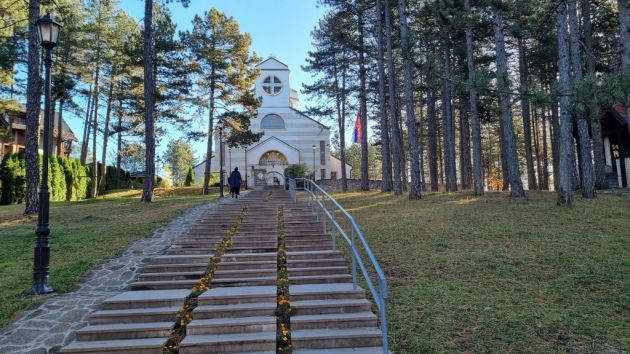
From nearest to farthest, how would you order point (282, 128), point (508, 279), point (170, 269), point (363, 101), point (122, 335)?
1. point (122, 335)
2. point (508, 279)
3. point (170, 269)
4. point (363, 101)
5. point (282, 128)

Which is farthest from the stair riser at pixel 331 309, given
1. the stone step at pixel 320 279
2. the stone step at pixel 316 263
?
the stone step at pixel 316 263

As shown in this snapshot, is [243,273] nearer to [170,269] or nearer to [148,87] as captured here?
[170,269]

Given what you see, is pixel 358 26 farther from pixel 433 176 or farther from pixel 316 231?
pixel 316 231

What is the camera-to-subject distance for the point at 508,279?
6.09 meters

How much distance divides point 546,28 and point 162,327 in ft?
57.5

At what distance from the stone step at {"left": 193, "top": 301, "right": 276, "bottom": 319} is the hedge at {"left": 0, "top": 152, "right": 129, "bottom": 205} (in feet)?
57.2

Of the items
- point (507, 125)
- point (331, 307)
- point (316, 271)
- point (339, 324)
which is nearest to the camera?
point (339, 324)

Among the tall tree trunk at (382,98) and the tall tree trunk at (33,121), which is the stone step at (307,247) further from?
the tall tree trunk at (382,98)

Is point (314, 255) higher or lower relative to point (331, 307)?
higher

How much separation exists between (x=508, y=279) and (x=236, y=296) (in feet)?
13.5

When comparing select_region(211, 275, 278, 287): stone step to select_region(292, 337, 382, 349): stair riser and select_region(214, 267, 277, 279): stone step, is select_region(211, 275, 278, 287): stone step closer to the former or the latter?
select_region(214, 267, 277, 279): stone step

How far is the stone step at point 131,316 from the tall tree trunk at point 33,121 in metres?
9.30

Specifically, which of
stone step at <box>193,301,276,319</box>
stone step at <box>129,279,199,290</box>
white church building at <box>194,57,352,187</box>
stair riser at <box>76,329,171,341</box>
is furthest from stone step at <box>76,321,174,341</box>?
white church building at <box>194,57,352,187</box>

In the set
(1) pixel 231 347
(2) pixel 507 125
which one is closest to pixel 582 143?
(2) pixel 507 125
